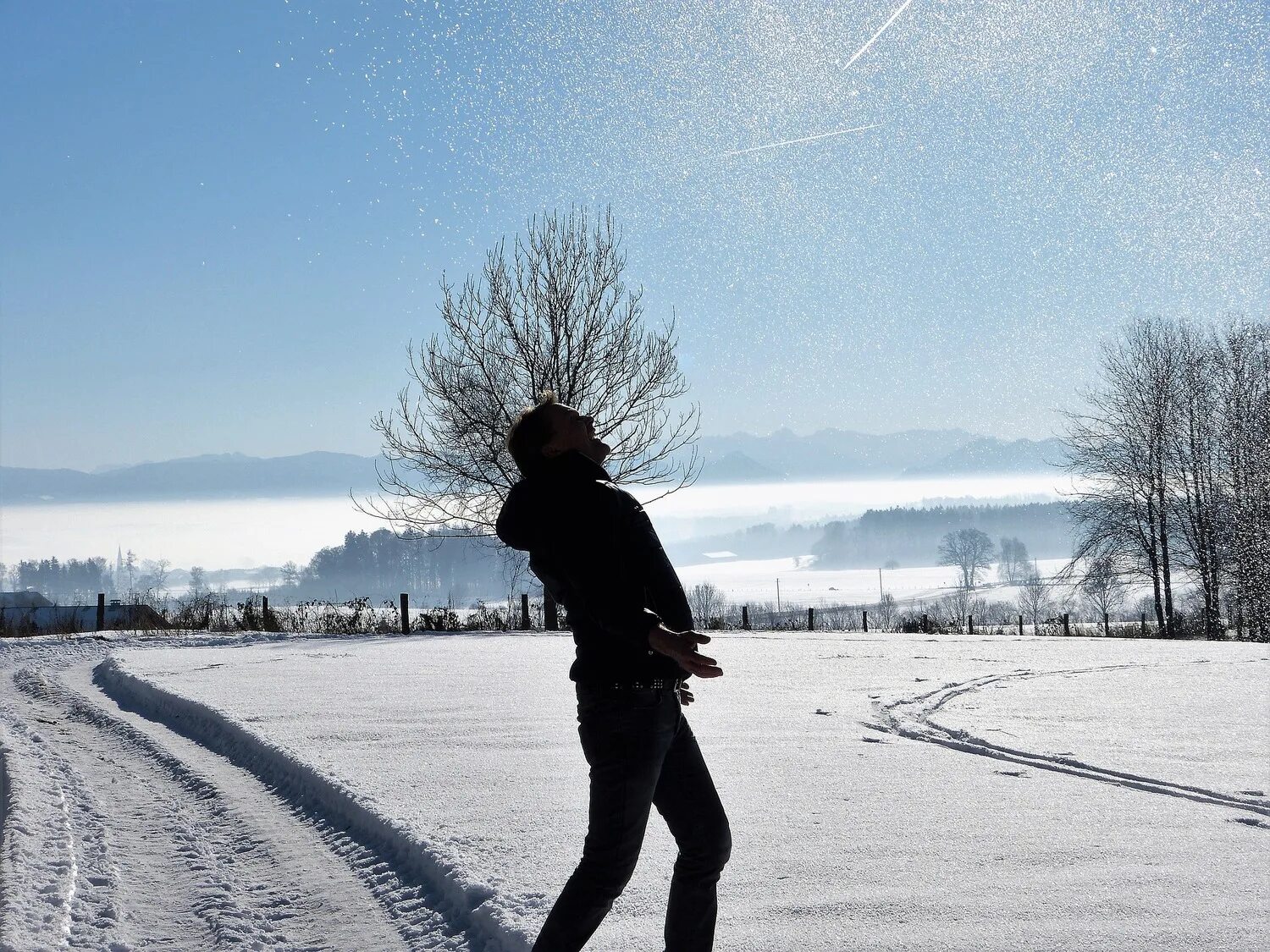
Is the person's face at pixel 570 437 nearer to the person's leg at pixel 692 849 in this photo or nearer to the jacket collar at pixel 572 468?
the jacket collar at pixel 572 468

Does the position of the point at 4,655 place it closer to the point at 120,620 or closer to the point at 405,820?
the point at 120,620

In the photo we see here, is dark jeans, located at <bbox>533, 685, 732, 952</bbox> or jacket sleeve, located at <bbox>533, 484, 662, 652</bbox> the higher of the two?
jacket sleeve, located at <bbox>533, 484, 662, 652</bbox>

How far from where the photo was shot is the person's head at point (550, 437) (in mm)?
2812

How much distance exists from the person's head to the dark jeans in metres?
0.70

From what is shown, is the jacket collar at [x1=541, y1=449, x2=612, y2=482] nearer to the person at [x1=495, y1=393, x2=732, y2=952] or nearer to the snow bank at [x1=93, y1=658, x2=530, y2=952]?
the person at [x1=495, y1=393, x2=732, y2=952]

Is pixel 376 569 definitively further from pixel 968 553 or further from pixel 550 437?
pixel 550 437

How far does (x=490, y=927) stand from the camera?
3.58 m

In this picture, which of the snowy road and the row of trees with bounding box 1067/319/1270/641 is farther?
the row of trees with bounding box 1067/319/1270/641

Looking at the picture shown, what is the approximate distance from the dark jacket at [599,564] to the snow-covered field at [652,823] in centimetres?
139

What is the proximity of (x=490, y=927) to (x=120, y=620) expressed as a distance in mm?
25116

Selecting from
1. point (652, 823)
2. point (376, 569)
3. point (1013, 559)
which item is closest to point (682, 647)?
point (652, 823)

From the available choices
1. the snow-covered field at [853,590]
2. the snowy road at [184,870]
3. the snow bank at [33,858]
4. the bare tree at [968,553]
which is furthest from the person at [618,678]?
the bare tree at [968,553]

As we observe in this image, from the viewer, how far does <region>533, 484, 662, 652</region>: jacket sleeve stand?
8.49 feet

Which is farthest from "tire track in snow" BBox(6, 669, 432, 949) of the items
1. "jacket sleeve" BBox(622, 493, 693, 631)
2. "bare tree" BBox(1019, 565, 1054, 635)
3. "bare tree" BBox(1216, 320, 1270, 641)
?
"bare tree" BBox(1019, 565, 1054, 635)
